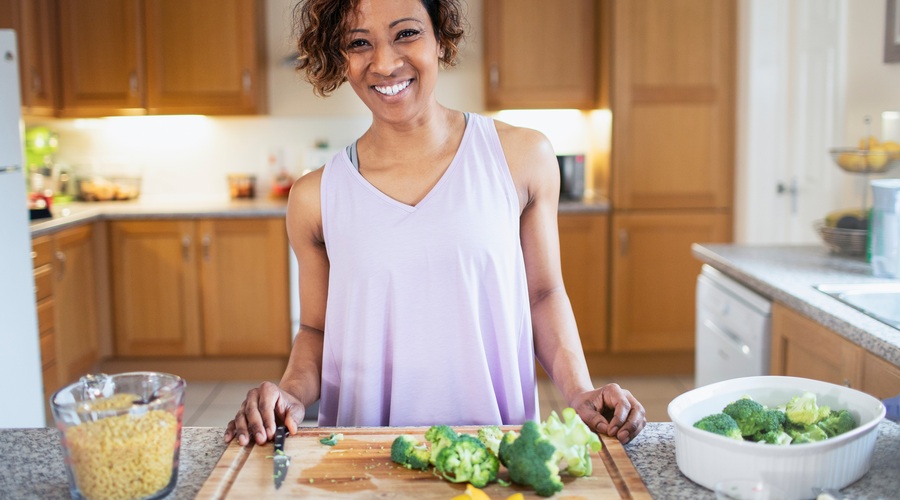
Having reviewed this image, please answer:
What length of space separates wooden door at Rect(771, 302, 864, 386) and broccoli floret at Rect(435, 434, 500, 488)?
4.03ft

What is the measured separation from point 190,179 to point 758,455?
442 cm

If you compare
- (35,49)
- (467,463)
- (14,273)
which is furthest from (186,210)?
(467,463)

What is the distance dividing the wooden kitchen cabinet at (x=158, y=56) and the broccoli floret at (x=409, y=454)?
376 cm

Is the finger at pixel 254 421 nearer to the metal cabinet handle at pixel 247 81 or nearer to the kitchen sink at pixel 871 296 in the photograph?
the kitchen sink at pixel 871 296

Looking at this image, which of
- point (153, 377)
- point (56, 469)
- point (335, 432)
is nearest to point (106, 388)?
point (153, 377)

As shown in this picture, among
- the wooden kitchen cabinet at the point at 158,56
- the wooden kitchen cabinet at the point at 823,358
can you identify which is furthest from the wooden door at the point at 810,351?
the wooden kitchen cabinet at the point at 158,56

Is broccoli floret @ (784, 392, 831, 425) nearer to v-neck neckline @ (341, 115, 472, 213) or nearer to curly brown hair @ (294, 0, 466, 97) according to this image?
v-neck neckline @ (341, 115, 472, 213)

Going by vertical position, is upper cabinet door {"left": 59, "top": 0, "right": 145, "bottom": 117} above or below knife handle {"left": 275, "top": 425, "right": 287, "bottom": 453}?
above

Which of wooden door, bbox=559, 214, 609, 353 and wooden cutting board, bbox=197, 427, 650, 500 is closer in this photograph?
wooden cutting board, bbox=197, 427, 650, 500

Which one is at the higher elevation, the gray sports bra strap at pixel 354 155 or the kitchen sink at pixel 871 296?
the gray sports bra strap at pixel 354 155

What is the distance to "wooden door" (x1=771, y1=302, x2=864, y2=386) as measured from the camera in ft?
6.56

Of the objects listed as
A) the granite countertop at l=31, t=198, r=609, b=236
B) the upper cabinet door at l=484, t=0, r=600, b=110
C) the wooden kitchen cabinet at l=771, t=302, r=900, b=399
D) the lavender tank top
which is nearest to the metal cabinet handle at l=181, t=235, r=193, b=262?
the granite countertop at l=31, t=198, r=609, b=236

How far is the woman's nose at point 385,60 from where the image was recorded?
138 cm

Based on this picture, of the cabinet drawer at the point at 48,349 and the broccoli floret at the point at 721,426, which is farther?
the cabinet drawer at the point at 48,349
